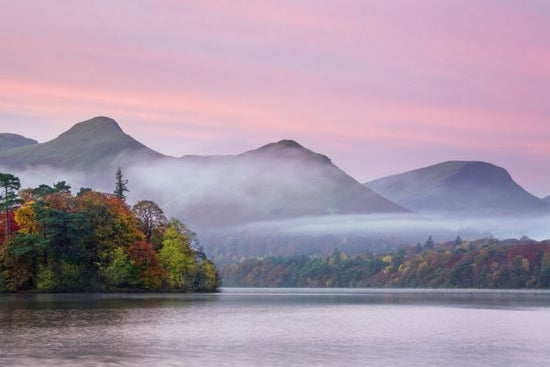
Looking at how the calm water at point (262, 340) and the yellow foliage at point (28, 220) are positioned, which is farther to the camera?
the yellow foliage at point (28, 220)

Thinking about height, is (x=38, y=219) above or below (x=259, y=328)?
above

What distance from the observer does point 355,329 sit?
90.8 meters

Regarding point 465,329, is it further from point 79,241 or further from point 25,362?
point 79,241

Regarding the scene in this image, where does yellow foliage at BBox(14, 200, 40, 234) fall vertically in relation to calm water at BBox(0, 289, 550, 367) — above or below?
above

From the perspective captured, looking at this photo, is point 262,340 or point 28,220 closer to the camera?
point 262,340

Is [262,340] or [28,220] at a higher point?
[28,220]

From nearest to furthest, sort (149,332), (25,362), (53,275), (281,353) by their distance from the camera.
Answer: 1. (25,362)
2. (281,353)
3. (149,332)
4. (53,275)

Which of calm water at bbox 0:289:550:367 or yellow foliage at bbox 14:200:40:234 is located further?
yellow foliage at bbox 14:200:40:234

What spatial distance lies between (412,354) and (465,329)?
1182 inches

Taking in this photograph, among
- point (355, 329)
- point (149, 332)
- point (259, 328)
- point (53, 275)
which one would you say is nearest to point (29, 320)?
point (149, 332)

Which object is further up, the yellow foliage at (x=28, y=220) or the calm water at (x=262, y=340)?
the yellow foliage at (x=28, y=220)

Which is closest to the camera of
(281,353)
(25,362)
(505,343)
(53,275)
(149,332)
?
(25,362)

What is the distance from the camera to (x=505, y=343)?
76.1m

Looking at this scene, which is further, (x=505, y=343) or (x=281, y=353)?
(x=505, y=343)
